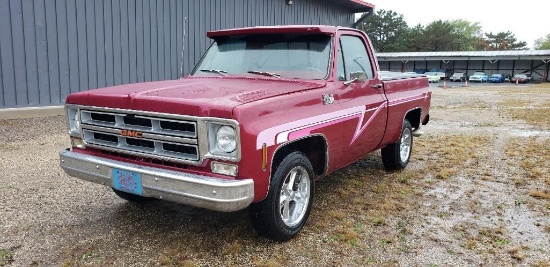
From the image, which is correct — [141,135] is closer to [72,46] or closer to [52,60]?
[52,60]

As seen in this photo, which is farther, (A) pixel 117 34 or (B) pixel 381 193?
(A) pixel 117 34

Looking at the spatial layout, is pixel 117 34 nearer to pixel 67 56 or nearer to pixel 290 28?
pixel 67 56

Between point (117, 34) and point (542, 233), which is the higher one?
point (117, 34)

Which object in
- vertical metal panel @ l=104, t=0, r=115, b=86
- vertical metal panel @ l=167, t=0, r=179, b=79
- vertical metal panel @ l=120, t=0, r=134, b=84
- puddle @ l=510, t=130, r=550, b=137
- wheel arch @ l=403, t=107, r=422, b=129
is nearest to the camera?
wheel arch @ l=403, t=107, r=422, b=129

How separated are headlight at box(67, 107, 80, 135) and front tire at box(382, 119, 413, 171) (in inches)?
156

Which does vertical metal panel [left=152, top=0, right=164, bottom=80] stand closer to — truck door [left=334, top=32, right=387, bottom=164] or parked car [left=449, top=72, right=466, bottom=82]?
truck door [left=334, top=32, right=387, bottom=164]

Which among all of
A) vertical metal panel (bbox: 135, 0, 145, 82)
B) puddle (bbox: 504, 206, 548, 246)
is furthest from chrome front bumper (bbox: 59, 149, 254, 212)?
vertical metal panel (bbox: 135, 0, 145, 82)

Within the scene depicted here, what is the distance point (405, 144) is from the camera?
6465mm

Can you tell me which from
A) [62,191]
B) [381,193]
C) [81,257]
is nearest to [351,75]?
[381,193]

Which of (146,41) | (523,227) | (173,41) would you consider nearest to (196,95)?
(523,227)

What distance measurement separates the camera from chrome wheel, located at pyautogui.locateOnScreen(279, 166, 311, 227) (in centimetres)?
378

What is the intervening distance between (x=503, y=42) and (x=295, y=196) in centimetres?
9182

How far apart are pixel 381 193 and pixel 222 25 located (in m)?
9.17

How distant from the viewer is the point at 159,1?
11359 mm
